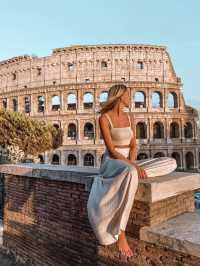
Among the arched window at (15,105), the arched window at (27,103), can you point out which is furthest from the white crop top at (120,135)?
the arched window at (15,105)

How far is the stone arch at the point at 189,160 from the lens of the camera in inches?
1393

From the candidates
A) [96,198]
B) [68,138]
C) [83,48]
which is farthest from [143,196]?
[83,48]

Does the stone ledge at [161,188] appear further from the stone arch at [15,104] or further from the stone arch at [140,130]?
the stone arch at [15,104]

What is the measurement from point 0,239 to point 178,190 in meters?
5.33

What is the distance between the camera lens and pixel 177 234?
3.15 metres

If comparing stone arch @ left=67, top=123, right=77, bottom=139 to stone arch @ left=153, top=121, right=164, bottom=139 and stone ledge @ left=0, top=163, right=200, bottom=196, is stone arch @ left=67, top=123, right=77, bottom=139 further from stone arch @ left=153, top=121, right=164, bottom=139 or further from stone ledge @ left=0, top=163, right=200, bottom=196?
stone ledge @ left=0, top=163, right=200, bottom=196

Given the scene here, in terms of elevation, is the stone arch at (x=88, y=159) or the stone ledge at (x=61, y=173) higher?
the stone ledge at (x=61, y=173)

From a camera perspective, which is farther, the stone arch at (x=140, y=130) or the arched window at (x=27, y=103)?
the arched window at (x=27, y=103)

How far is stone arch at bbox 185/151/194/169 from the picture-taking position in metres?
35.4

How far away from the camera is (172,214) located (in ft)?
12.4

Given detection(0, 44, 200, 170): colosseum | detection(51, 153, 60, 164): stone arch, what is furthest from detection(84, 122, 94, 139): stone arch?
detection(51, 153, 60, 164): stone arch

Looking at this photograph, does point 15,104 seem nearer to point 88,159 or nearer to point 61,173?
point 88,159

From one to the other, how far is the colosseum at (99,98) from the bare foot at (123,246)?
3005cm

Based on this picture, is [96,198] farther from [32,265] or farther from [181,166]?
[181,166]
